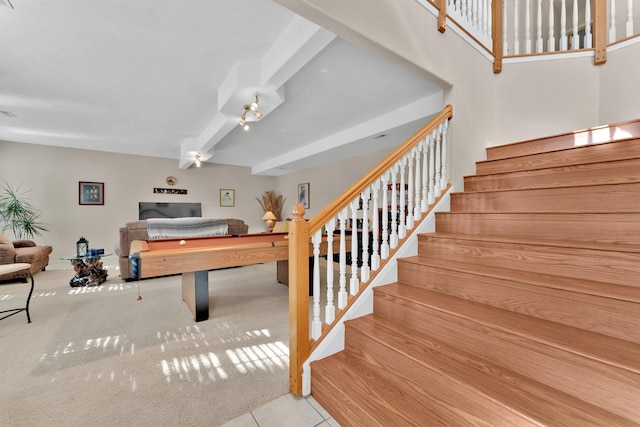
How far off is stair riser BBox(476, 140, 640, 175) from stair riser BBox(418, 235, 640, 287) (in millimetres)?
993

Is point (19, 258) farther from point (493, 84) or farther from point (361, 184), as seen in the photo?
point (493, 84)

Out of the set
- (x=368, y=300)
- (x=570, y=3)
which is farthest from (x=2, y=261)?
(x=570, y=3)

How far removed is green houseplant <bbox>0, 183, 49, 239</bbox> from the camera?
499 centimetres

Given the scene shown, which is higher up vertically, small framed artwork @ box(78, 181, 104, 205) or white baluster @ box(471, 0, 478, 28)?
white baluster @ box(471, 0, 478, 28)

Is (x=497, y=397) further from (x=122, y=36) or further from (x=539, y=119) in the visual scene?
(x=122, y=36)

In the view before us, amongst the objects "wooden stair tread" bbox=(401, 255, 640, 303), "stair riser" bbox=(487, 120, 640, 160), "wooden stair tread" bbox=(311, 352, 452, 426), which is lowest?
"wooden stair tread" bbox=(311, 352, 452, 426)

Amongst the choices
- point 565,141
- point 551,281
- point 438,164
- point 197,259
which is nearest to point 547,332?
point 551,281

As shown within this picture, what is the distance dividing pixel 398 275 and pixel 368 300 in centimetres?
32

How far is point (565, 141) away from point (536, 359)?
7.19 ft

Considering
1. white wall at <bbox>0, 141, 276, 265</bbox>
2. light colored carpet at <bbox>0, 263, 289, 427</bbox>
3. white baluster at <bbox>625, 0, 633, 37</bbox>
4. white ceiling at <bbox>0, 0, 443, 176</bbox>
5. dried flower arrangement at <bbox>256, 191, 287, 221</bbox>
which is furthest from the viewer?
dried flower arrangement at <bbox>256, 191, 287, 221</bbox>

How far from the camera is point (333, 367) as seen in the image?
1367 millimetres

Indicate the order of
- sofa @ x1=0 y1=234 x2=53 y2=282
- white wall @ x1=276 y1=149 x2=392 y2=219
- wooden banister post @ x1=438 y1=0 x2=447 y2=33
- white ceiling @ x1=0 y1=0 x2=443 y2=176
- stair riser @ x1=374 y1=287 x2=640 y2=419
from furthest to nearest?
white wall @ x1=276 y1=149 x2=392 y2=219, sofa @ x1=0 y1=234 x2=53 y2=282, wooden banister post @ x1=438 y1=0 x2=447 y2=33, white ceiling @ x1=0 y1=0 x2=443 y2=176, stair riser @ x1=374 y1=287 x2=640 y2=419

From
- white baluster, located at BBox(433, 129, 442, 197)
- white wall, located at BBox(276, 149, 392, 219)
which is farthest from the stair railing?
white wall, located at BBox(276, 149, 392, 219)

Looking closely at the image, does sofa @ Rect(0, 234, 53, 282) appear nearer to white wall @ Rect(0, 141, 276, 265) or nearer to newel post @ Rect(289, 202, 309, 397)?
white wall @ Rect(0, 141, 276, 265)
